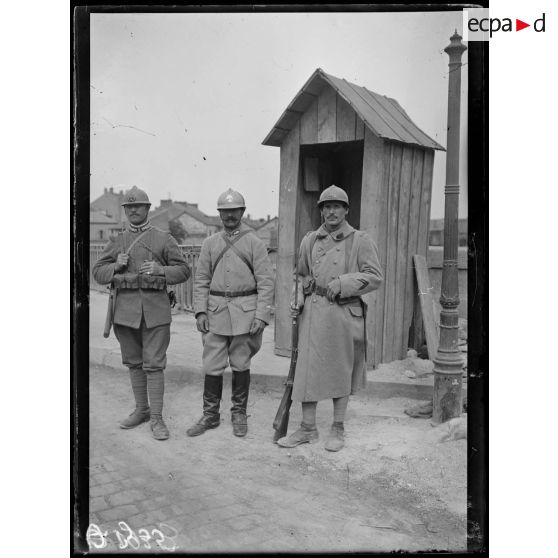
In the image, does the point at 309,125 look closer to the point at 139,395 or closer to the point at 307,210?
the point at 307,210

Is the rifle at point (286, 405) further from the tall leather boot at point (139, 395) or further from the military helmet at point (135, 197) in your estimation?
the military helmet at point (135, 197)

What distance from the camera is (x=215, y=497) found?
4016 mm

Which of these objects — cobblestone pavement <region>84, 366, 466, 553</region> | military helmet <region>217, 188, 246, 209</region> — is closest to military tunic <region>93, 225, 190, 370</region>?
cobblestone pavement <region>84, 366, 466, 553</region>

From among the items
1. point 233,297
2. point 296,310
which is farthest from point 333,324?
point 233,297

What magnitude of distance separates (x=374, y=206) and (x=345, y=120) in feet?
2.70

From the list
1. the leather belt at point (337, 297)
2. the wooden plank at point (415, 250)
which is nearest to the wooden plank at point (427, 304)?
the wooden plank at point (415, 250)

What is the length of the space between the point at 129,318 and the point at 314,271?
1.46m

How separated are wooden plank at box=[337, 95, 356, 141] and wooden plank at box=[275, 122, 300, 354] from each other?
53 cm

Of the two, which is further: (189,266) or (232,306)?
(189,266)

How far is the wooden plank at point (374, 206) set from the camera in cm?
533

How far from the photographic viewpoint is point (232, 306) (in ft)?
15.8

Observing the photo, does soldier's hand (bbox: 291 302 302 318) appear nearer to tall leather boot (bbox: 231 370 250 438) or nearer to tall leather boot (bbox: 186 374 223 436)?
tall leather boot (bbox: 231 370 250 438)

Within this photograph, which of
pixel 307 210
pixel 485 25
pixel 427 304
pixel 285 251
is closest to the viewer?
pixel 485 25

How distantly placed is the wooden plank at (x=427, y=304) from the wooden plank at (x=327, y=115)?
4.47 feet
